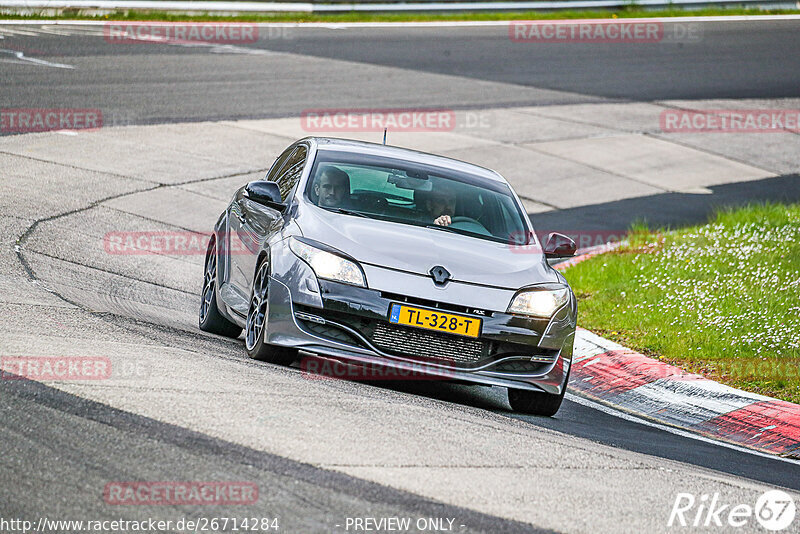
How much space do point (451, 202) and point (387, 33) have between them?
21846 mm

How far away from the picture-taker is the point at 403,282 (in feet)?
23.7

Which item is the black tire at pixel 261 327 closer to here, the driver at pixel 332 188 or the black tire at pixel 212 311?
the driver at pixel 332 188

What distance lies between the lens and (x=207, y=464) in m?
5.10

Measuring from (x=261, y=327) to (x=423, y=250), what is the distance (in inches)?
46.3

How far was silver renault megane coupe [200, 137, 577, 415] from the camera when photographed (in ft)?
23.8

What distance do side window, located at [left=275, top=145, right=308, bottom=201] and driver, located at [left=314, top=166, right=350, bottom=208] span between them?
0.76 ft

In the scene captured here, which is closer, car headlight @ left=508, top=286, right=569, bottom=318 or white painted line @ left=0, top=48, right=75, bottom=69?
car headlight @ left=508, top=286, right=569, bottom=318

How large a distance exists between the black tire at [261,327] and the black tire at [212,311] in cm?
119

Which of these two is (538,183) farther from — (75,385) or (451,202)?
(75,385)

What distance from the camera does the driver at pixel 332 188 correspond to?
8211 mm

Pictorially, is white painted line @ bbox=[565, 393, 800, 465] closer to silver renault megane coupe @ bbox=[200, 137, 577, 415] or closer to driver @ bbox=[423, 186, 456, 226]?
silver renault megane coupe @ bbox=[200, 137, 577, 415]

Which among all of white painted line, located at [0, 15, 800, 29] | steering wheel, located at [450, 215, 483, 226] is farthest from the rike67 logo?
white painted line, located at [0, 15, 800, 29]

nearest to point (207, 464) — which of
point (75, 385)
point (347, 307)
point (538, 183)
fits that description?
point (75, 385)

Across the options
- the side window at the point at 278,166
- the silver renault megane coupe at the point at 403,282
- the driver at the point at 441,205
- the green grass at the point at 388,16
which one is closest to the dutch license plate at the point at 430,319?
the silver renault megane coupe at the point at 403,282
